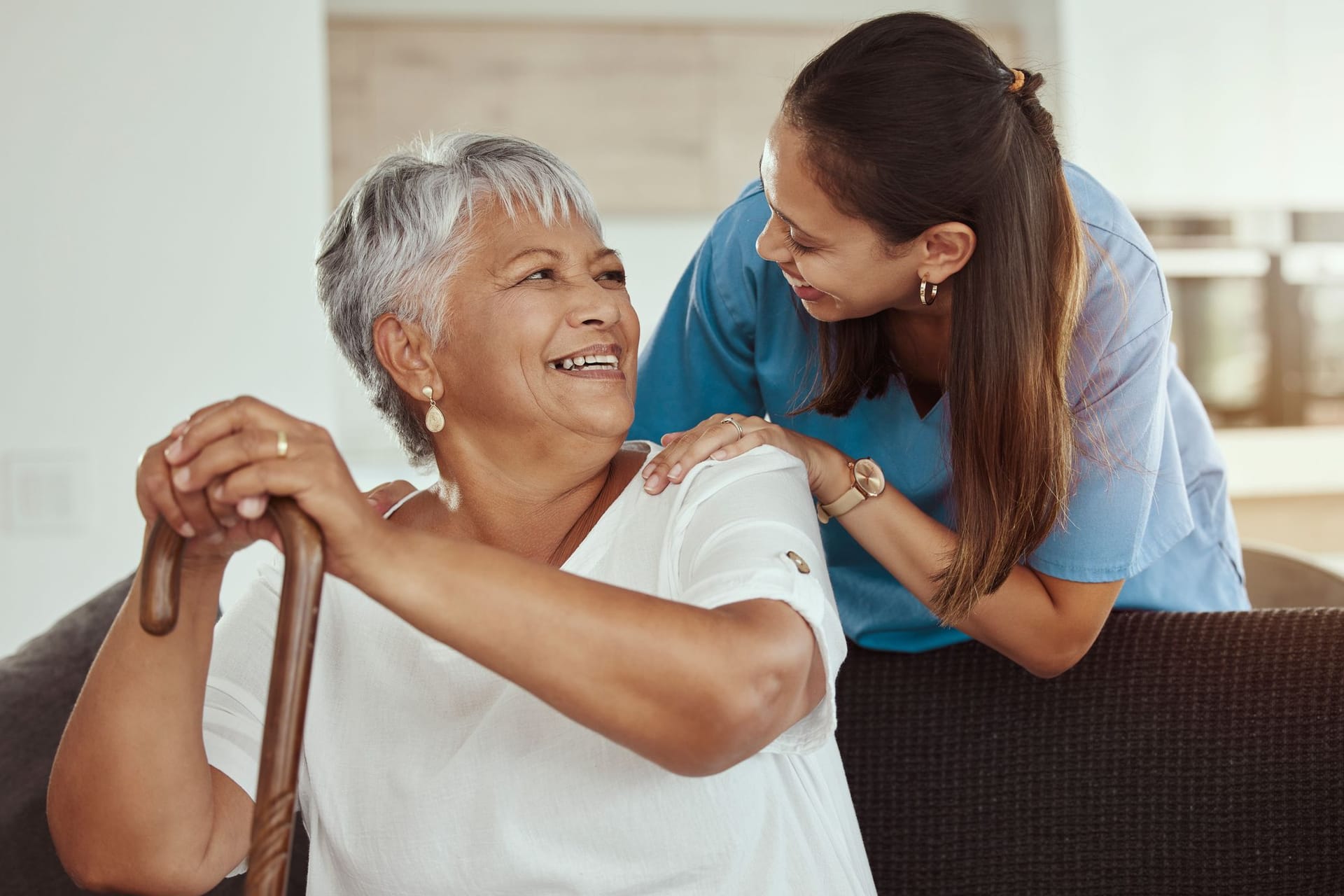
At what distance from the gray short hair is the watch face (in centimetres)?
38

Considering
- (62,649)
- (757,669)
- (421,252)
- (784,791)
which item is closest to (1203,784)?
(784,791)

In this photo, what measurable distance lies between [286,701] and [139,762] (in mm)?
348

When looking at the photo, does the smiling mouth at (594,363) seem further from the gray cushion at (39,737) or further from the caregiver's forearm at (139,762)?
the gray cushion at (39,737)

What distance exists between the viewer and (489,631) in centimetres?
77

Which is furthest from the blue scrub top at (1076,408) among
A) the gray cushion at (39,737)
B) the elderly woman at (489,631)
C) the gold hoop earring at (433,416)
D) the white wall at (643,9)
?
the white wall at (643,9)

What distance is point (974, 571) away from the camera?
1277 millimetres

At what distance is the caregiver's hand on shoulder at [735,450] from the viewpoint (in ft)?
3.81

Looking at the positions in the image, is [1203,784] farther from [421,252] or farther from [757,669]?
[421,252]

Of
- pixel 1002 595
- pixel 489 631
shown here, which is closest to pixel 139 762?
pixel 489 631

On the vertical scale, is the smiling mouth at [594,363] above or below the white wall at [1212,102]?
below

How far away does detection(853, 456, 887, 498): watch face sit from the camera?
1.30 meters

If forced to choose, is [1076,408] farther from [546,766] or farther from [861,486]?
[546,766]

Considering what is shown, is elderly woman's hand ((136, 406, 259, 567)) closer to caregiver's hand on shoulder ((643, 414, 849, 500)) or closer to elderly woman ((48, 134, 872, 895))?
elderly woman ((48, 134, 872, 895))

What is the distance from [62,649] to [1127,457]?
4.04 feet
